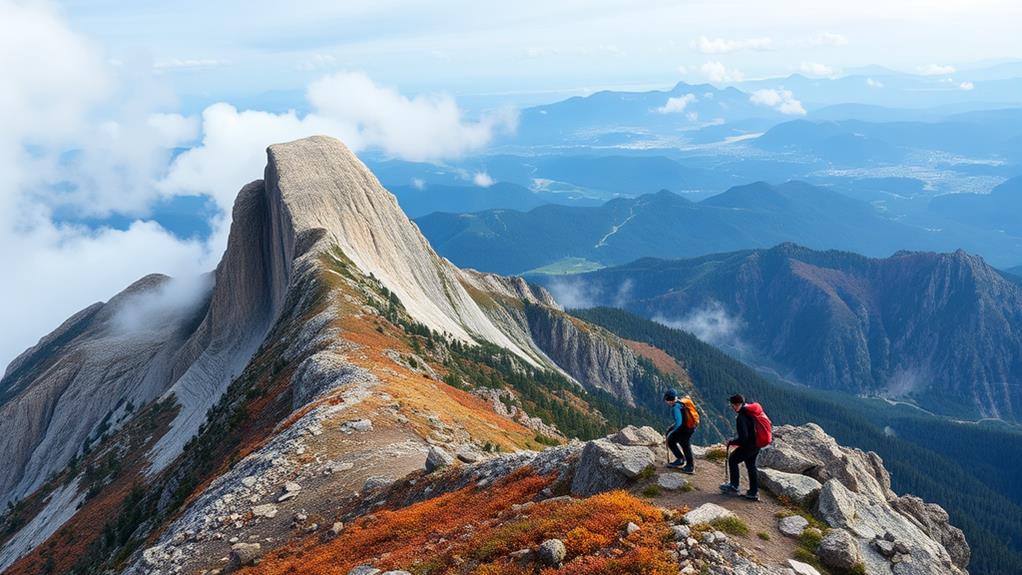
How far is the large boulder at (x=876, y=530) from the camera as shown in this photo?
17844 millimetres

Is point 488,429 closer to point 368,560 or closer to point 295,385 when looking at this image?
point 295,385

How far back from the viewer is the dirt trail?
1705cm

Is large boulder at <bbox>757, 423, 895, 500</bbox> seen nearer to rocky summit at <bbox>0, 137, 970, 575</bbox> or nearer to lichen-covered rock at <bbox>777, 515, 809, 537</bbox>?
rocky summit at <bbox>0, 137, 970, 575</bbox>

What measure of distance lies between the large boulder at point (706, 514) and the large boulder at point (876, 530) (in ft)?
12.1

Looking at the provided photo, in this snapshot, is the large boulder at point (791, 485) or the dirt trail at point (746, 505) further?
the large boulder at point (791, 485)

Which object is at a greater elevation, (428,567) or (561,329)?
(428,567)

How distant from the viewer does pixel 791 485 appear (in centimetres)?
2042

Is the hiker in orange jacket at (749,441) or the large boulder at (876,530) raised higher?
the hiker in orange jacket at (749,441)

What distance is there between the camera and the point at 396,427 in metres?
40.6

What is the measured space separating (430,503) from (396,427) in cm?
1510

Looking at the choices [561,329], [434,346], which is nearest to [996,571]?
[561,329]

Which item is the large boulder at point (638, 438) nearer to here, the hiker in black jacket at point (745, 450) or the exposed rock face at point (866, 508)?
the exposed rock face at point (866, 508)

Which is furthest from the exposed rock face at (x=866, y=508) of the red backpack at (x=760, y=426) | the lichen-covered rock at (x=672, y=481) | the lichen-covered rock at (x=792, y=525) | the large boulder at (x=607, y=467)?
the large boulder at (x=607, y=467)

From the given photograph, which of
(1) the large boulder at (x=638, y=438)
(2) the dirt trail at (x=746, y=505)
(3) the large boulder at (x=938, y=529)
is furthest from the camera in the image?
(3) the large boulder at (x=938, y=529)
